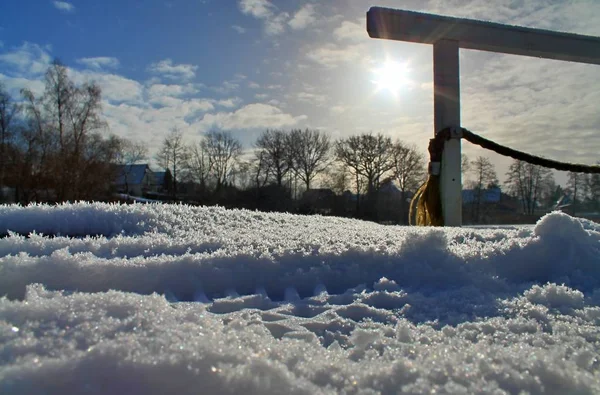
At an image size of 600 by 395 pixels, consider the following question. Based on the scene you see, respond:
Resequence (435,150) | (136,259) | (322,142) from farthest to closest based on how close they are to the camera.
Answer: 1. (322,142)
2. (435,150)
3. (136,259)

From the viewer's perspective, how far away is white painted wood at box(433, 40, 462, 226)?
341cm

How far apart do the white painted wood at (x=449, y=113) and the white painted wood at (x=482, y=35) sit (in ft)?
0.43

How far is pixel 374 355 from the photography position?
81cm

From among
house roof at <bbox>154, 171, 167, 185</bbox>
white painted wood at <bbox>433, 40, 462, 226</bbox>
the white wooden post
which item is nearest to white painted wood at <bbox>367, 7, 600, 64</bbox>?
the white wooden post

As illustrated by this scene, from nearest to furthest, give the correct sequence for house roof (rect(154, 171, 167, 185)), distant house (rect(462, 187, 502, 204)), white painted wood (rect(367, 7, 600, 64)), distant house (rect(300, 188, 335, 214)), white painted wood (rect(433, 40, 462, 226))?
white painted wood (rect(367, 7, 600, 64)), white painted wood (rect(433, 40, 462, 226)), distant house (rect(300, 188, 335, 214)), distant house (rect(462, 187, 502, 204)), house roof (rect(154, 171, 167, 185))

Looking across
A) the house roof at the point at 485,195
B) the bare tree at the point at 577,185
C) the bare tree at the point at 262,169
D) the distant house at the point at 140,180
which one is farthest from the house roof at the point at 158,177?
the bare tree at the point at 577,185

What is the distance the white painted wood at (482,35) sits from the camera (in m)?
3.25

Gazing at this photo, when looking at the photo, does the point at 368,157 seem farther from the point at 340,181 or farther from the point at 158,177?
the point at 158,177

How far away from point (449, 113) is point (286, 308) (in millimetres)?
2960

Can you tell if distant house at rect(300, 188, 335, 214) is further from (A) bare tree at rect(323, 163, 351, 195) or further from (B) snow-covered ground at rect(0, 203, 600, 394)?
(B) snow-covered ground at rect(0, 203, 600, 394)

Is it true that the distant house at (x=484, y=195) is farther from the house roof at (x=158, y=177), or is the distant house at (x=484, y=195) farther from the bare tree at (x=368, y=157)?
the house roof at (x=158, y=177)

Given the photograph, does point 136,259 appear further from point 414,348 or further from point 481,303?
point 481,303

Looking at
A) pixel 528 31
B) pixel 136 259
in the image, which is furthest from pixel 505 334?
pixel 528 31

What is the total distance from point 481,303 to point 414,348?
0.44m
